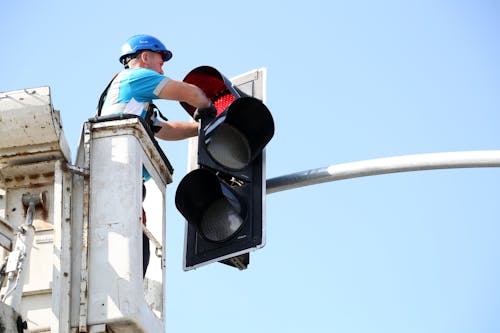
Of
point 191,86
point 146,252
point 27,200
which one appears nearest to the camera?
point 27,200

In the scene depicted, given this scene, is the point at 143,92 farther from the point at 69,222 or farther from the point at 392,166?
the point at 392,166

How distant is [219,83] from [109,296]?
7.62 ft

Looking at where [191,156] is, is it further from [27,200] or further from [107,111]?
[27,200]

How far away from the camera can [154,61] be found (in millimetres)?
9961

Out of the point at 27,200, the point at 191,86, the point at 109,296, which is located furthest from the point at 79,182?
the point at 191,86

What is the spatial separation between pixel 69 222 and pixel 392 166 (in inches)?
89.5

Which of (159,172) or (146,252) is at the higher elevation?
(159,172)

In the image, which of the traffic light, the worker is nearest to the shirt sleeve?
the worker

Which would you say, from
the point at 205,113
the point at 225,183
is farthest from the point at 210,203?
the point at 205,113

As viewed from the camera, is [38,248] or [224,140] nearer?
[38,248]

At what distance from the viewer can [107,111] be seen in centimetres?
908

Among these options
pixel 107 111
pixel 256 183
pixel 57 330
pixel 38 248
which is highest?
pixel 107 111

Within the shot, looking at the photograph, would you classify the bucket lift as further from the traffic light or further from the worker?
the worker

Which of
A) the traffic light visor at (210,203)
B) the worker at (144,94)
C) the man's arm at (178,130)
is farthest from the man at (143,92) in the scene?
the traffic light visor at (210,203)
